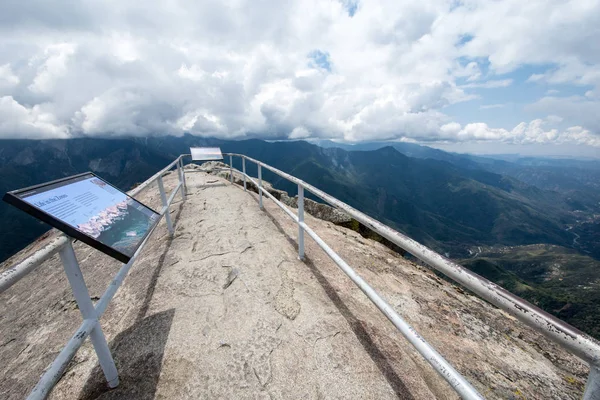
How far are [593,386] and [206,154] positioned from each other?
14.4 metres

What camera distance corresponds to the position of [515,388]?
3.22m

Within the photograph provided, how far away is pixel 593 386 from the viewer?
4.45 feet

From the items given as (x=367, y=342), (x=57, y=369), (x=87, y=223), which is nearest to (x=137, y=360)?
(x=57, y=369)

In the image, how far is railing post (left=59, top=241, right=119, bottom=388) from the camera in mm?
2416

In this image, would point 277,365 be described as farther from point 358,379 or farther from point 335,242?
point 335,242

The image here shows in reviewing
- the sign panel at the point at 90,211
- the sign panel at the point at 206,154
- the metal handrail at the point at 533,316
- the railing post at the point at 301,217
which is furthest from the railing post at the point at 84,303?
the sign panel at the point at 206,154

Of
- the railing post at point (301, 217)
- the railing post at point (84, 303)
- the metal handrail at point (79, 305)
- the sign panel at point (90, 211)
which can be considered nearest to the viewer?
the metal handrail at point (79, 305)

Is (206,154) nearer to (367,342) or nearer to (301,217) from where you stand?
(301,217)

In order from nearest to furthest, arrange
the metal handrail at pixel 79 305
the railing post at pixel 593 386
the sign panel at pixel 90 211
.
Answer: the railing post at pixel 593 386
the metal handrail at pixel 79 305
the sign panel at pixel 90 211

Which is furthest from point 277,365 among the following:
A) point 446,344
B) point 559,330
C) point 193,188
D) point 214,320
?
point 193,188

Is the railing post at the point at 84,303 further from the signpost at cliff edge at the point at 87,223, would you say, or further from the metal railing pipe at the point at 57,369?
the metal railing pipe at the point at 57,369

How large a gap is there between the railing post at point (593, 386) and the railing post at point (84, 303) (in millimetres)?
3562

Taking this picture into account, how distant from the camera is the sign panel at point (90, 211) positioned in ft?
7.48

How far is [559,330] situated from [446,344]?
2792 mm
